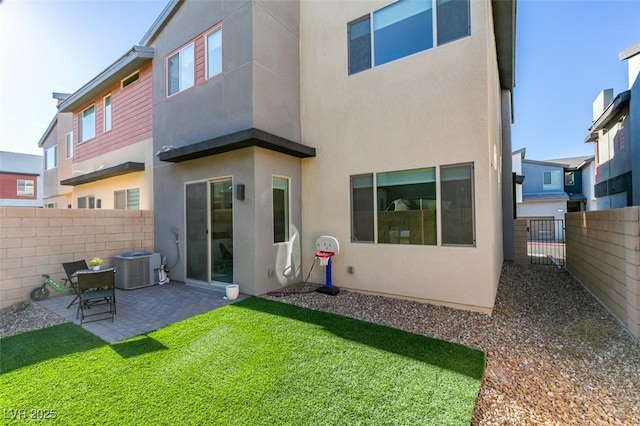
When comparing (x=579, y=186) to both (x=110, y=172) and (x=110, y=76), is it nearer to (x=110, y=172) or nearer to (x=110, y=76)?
(x=110, y=172)

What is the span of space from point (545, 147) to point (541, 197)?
1391cm

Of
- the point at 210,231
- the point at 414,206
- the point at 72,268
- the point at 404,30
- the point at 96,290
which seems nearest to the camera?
the point at 96,290

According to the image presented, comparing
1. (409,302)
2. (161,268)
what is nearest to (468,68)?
(409,302)

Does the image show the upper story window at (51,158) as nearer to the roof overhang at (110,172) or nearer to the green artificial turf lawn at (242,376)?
the roof overhang at (110,172)

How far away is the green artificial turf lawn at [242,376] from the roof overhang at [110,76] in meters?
8.30

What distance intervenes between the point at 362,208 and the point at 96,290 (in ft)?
18.5

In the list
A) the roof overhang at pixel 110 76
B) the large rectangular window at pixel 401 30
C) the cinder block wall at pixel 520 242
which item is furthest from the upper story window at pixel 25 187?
the cinder block wall at pixel 520 242

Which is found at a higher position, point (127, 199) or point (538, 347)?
point (127, 199)

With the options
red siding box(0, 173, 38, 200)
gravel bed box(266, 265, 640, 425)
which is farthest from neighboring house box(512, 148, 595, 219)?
red siding box(0, 173, 38, 200)

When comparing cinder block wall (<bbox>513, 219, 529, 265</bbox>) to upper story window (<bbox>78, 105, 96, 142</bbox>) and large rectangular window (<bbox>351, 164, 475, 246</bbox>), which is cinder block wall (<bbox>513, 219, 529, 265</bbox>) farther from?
upper story window (<bbox>78, 105, 96, 142</bbox>)

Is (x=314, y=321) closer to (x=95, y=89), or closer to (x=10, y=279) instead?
(x=10, y=279)

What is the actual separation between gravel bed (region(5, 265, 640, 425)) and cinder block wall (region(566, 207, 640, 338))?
303 mm

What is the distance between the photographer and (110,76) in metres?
9.95

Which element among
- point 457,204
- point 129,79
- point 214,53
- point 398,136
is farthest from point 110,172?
point 457,204
